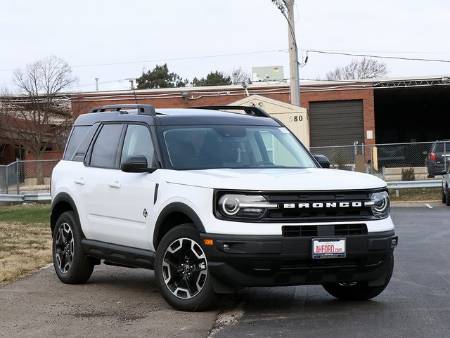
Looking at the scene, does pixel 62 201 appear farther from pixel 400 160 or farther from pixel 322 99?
pixel 322 99

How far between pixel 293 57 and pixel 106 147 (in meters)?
16.6

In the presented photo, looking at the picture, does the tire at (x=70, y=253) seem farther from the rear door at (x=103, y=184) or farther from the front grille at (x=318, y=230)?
the front grille at (x=318, y=230)

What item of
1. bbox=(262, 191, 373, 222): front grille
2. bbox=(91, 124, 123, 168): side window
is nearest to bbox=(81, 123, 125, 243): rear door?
bbox=(91, 124, 123, 168): side window

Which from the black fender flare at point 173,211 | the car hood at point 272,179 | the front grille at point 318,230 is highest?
the car hood at point 272,179

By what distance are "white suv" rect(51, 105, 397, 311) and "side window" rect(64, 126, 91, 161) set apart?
230mm

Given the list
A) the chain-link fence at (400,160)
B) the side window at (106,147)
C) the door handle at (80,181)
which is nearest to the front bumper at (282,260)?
the side window at (106,147)

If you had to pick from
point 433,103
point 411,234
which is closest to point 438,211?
point 411,234

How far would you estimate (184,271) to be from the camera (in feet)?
22.3

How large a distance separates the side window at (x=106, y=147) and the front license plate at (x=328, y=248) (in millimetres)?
2848

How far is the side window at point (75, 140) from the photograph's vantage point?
29.9ft

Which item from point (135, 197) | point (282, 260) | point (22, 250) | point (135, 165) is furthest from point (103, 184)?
point (22, 250)

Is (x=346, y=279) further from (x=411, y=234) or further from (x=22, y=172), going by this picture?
(x=22, y=172)

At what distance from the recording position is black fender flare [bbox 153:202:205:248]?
656 cm

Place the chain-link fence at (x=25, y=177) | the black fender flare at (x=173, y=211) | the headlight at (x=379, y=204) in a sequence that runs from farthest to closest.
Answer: the chain-link fence at (x=25, y=177) < the headlight at (x=379, y=204) < the black fender flare at (x=173, y=211)
